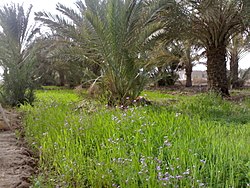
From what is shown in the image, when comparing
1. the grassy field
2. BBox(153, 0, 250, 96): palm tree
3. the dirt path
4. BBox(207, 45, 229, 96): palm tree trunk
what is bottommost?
the dirt path

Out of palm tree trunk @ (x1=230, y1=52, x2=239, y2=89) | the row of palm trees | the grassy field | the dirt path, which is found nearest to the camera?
the grassy field

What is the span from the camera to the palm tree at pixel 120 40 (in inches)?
237

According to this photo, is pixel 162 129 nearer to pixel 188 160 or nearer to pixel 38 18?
pixel 188 160

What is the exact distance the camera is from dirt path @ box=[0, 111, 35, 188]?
2.23m

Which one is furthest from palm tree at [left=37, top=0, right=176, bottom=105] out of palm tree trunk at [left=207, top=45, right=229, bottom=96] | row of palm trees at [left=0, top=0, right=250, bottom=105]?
palm tree trunk at [left=207, top=45, right=229, bottom=96]

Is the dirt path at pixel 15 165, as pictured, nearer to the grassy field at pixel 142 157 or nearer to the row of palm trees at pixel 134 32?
the grassy field at pixel 142 157

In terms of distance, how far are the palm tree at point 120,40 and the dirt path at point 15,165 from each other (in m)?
2.94

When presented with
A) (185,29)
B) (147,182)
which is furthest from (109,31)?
(147,182)

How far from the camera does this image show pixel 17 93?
7660mm

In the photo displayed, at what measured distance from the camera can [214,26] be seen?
332 inches

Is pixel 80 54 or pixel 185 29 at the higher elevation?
pixel 185 29

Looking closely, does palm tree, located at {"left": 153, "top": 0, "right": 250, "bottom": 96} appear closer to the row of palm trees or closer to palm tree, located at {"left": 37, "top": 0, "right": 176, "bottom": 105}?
the row of palm trees

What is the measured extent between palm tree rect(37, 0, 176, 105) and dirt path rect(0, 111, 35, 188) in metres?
2.94

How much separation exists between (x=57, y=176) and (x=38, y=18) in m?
7.61
